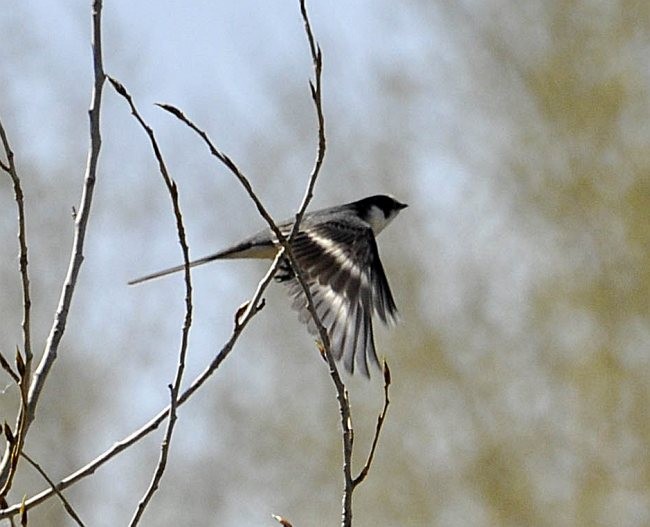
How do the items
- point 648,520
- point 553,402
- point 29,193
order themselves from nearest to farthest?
point 648,520, point 553,402, point 29,193

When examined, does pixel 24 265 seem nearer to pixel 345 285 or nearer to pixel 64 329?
pixel 64 329

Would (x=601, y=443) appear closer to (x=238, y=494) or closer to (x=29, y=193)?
(x=238, y=494)

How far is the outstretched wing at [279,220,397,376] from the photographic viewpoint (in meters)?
3.81

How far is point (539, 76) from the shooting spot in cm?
1504

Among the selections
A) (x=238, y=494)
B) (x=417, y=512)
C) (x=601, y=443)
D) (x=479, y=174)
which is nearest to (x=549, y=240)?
(x=479, y=174)

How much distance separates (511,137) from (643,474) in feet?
10.8

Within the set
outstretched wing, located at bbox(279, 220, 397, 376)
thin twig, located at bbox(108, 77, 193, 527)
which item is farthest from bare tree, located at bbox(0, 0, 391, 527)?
outstretched wing, located at bbox(279, 220, 397, 376)

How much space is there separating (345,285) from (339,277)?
9cm

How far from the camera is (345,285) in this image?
14.3 feet

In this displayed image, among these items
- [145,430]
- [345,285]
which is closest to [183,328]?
[145,430]

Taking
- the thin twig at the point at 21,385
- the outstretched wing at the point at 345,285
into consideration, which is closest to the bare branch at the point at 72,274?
the thin twig at the point at 21,385

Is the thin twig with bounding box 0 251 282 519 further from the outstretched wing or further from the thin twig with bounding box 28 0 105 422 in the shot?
the outstretched wing

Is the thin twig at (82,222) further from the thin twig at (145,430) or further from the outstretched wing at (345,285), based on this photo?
the outstretched wing at (345,285)

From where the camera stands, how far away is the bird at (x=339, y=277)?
382 centimetres
